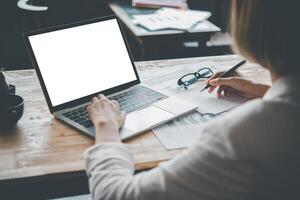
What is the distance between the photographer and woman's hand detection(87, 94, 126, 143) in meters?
1.00

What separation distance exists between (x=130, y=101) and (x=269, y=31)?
64 cm

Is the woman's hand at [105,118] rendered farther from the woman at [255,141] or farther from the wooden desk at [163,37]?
the wooden desk at [163,37]

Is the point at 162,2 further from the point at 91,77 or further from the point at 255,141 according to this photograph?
the point at 255,141

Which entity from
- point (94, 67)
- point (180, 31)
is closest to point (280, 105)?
→ point (94, 67)

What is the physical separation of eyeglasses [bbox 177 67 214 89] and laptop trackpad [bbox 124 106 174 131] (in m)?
0.22

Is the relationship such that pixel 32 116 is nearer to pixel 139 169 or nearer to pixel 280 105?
pixel 139 169

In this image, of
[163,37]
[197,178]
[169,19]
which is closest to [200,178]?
[197,178]

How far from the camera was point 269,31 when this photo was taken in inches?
27.4

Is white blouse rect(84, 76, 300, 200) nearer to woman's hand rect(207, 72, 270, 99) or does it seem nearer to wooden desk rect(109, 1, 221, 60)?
woman's hand rect(207, 72, 270, 99)

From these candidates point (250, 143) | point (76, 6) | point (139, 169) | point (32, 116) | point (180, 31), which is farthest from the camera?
point (76, 6)

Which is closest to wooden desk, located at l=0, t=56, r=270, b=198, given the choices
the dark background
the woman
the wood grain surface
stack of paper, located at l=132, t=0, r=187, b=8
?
the wood grain surface

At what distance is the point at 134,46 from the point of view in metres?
3.11

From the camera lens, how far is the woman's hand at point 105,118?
1.00 metres

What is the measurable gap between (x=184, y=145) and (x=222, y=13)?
2.32 m
